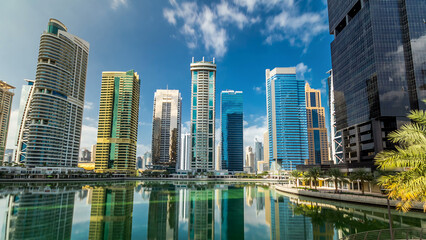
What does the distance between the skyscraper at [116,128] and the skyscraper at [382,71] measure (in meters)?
157

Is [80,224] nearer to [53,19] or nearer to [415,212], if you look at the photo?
[415,212]

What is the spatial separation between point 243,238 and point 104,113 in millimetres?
190672

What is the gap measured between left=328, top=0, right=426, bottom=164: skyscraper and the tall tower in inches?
6490

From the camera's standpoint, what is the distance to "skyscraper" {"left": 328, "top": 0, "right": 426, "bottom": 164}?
256ft

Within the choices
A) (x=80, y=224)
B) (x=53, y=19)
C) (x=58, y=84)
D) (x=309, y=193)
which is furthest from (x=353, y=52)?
(x=53, y=19)

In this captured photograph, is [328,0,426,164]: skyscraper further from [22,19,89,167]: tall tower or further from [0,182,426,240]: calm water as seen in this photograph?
[22,19,89,167]: tall tower

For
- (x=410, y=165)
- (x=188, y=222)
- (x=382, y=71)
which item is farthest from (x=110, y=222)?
(x=382, y=71)

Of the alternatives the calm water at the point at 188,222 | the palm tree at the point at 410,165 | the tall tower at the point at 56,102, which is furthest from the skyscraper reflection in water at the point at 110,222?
the tall tower at the point at 56,102

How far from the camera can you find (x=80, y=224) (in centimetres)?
3266

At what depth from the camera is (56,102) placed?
154125 millimetres

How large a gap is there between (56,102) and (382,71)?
571 ft

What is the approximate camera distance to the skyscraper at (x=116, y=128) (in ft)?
616

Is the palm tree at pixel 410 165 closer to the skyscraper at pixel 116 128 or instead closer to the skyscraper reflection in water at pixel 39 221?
the skyscraper reflection in water at pixel 39 221

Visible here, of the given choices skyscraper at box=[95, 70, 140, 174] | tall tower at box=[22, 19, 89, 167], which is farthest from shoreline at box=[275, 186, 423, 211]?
skyscraper at box=[95, 70, 140, 174]
